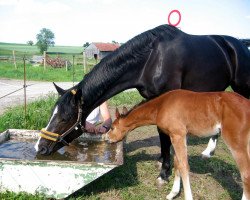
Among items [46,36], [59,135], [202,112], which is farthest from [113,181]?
[46,36]

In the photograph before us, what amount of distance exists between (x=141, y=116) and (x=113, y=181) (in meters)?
1.11

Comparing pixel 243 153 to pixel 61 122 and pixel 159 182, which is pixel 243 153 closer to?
pixel 159 182

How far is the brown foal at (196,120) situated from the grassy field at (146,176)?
51 cm

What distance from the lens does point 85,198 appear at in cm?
402

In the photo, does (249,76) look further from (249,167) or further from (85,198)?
(85,198)

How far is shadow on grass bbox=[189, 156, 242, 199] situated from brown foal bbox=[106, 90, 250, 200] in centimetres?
95

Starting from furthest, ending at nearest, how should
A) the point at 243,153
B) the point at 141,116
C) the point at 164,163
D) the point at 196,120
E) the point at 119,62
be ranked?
the point at 164,163 → the point at 119,62 → the point at 141,116 → the point at 196,120 → the point at 243,153

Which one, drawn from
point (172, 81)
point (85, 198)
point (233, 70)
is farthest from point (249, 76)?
point (85, 198)

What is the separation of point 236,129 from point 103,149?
2147 millimetres

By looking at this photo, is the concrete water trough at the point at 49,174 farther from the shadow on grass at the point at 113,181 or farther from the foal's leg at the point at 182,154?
the foal's leg at the point at 182,154

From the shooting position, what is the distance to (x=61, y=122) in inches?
162

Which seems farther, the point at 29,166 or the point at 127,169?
the point at 127,169

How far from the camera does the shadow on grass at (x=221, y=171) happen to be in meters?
4.62

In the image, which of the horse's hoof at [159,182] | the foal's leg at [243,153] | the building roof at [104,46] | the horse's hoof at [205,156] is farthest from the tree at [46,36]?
the foal's leg at [243,153]
